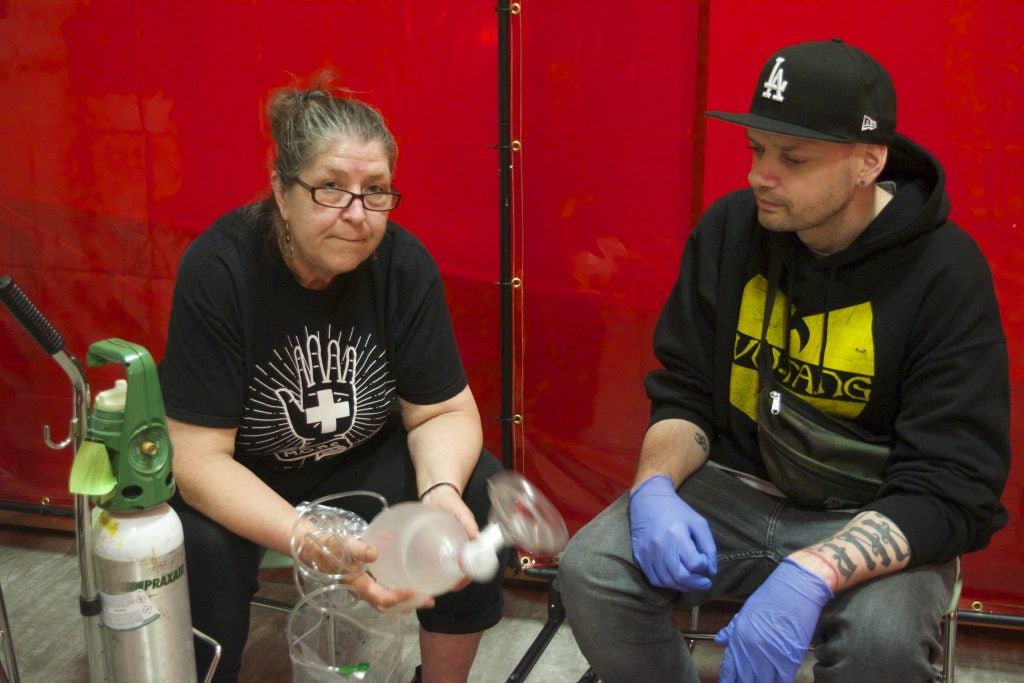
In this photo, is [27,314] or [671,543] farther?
[671,543]

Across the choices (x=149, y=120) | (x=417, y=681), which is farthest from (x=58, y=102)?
(x=417, y=681)

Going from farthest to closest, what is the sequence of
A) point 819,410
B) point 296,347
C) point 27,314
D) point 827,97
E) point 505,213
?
point 505,213 → point 296,347 → point 819,410 → point 827,97 → point 27,314

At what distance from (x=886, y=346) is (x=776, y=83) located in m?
0.47

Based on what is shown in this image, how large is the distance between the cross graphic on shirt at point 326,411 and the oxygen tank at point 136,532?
36 centimetres

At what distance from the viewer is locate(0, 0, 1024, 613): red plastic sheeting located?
2240 millimetres

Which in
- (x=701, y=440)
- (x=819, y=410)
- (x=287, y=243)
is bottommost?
(x=701, y=440)

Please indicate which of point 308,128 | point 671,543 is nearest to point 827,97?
point 671,543

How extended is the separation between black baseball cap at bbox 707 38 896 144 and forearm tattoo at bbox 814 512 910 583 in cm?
62

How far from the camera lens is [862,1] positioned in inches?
86.2

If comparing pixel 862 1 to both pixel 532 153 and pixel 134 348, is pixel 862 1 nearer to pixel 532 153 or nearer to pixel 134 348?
pixel 532 153

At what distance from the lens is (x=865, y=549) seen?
166 centimetres

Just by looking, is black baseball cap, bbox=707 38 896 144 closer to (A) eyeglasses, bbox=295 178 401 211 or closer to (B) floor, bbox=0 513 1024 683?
(A) eyeglasses, bbox=295 178 401 211

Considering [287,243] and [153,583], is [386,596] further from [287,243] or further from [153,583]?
[287,243]

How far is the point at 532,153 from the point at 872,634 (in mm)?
1310
